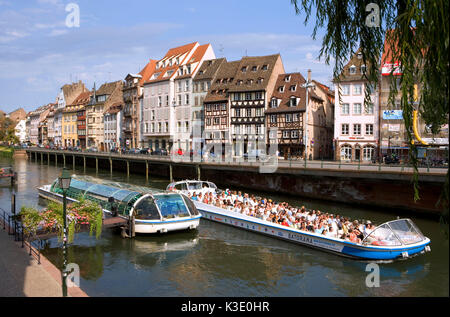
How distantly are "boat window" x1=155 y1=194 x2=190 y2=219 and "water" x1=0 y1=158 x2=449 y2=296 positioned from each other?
4.15ft

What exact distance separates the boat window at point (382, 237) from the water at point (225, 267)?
0.88 metres

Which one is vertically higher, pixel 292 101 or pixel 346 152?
pixel 292 101

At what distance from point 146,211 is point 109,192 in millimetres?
4478

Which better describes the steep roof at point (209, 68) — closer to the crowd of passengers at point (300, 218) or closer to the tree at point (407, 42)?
the crowd of passengers at point (300, 218)

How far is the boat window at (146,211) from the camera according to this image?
786 inches

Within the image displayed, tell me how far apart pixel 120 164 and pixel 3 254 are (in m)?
53.4

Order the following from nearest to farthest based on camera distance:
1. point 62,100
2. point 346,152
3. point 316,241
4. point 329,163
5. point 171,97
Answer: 1. point 316,241
2. point 329,163
3. point 346,152
4. point 171,97
5. point 62,100

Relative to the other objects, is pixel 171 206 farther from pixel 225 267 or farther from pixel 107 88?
pixel 107 88

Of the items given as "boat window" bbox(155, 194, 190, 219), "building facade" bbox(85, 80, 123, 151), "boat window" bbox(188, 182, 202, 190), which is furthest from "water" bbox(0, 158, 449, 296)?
"building facade" bbox(85, 80, 123, 151)

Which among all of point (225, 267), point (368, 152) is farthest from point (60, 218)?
point (368, 152)

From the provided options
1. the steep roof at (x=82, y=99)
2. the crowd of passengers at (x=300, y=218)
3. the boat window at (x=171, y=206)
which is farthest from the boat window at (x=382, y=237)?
the steep roof at (x=82, y=99)

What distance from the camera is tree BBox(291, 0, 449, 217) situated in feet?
20.6

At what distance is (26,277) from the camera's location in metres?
11.5

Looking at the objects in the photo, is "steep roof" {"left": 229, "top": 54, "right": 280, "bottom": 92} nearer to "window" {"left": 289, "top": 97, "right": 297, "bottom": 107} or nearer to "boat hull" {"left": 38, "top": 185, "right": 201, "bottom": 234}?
"window" {"left": 289, "top": 97, "right": 297, "bottom": 107}
